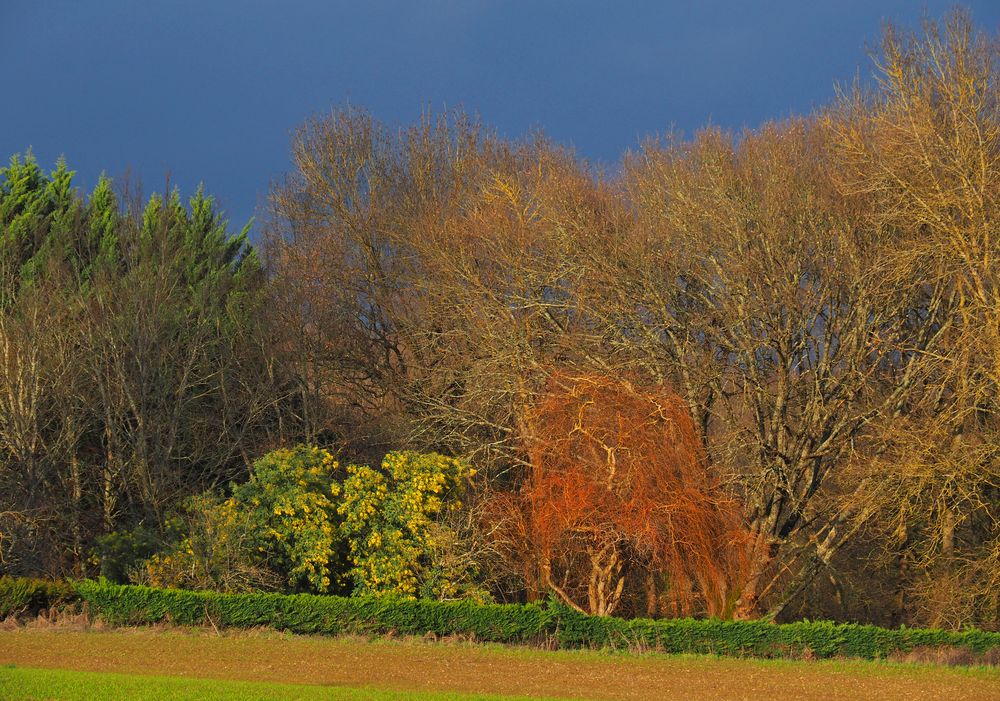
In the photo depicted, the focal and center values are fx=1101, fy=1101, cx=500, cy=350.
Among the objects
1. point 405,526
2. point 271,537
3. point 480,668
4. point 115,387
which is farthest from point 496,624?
point 115,387

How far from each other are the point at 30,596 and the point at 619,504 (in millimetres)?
12439

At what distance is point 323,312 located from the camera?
1321 inches

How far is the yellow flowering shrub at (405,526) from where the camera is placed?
23719mm

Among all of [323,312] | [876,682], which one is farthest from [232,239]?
[876,682]

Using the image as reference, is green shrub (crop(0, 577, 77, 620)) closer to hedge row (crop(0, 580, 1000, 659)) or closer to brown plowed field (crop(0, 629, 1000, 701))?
hedge row (crop(0, 580, 1000, 659))

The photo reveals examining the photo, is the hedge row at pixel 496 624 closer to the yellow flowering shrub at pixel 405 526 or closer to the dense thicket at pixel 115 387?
the yellow flowering shrub at pixel 405 526

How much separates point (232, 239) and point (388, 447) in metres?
14.9

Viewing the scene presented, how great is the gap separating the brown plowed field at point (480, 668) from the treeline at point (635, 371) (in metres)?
4.10

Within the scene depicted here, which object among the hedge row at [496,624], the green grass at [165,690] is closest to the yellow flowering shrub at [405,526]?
the hedge row at [496,624]

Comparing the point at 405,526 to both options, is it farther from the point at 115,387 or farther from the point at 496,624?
the point at 115,387

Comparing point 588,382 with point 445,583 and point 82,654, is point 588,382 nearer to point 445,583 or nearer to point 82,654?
point 445,583

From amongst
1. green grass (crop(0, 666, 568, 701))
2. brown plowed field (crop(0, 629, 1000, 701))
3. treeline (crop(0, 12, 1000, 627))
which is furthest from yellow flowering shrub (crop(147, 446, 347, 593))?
green grass (crop(0, 666, 568, 701))

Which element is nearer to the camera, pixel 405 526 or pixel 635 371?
pixel 405 526

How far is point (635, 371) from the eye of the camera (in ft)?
86.3
